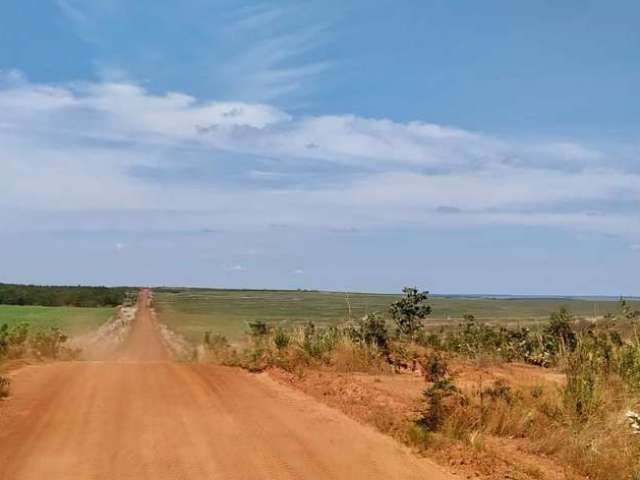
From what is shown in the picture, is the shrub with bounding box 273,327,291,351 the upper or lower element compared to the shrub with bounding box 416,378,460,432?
upper

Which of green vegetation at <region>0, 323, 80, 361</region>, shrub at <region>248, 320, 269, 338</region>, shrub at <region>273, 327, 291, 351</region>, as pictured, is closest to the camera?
shrub at <region>273, 327, 291, 351</region>

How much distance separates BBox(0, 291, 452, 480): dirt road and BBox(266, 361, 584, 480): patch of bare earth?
35 cm

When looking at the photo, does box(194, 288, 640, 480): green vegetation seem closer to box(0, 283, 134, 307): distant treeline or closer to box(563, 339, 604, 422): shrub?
box(563, 339, 604, 422): shrub

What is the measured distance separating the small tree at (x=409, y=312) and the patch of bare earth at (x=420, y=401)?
3946 mm

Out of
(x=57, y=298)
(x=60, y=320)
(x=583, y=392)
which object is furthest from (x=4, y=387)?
(x=57, y=298)

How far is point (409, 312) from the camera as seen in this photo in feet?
75.1

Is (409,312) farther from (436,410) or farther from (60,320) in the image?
(60,320)

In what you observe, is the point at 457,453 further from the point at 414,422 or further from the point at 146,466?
the point at 146,466

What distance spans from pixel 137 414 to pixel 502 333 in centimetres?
1721

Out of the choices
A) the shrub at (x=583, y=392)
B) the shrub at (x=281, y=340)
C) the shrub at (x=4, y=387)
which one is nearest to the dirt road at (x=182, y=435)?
the shrub at (x=4, y=387)

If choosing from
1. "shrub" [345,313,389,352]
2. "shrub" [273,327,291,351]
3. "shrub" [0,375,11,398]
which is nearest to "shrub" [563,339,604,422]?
"shrub" [345,313,389,352]

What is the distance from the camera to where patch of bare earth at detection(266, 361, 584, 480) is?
8.45m

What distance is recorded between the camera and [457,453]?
350 inches

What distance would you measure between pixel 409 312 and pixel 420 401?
38.4ft
